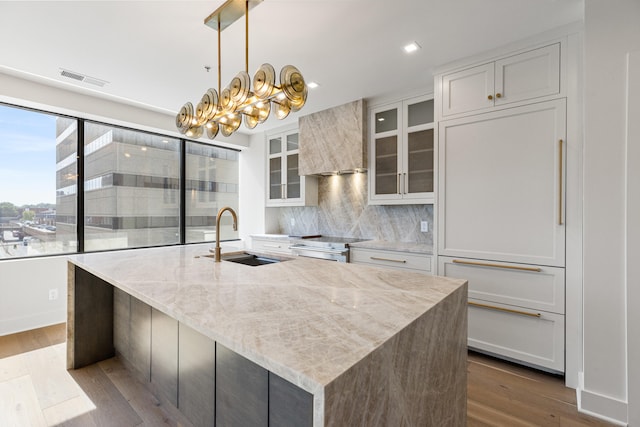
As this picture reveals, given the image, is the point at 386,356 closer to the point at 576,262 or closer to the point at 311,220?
the point at 576,262

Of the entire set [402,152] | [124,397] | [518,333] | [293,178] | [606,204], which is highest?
[402,152]

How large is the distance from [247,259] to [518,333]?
7.00 ft

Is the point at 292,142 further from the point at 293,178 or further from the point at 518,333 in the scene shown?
the point at 518,333

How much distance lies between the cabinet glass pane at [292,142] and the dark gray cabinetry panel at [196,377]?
10.5 feet

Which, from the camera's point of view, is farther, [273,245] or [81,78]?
[273,245]

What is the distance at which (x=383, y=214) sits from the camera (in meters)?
3.73

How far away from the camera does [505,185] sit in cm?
235

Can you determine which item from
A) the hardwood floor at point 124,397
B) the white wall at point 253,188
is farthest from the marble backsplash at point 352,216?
the hardwood floor at point 124,397

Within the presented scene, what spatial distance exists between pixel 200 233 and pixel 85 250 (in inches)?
56.4

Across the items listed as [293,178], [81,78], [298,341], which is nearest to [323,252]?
[293,178]

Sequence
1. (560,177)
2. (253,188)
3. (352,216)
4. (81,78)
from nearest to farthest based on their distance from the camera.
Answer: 1. (560,177)
2. (81,78)
3. (352,216)
4. (253,188)

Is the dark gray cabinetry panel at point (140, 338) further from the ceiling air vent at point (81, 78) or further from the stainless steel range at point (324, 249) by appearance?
the ceiling air vent at point (81, 78)

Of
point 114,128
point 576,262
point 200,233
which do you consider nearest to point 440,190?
point 576,262

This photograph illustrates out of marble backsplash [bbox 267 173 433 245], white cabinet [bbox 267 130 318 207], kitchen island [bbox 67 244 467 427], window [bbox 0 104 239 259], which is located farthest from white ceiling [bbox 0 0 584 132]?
kitchen island [bbox 67 244 467 427]
